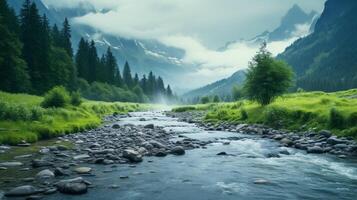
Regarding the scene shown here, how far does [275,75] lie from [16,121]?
42118mm

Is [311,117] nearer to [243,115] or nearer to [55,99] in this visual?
[243,115]

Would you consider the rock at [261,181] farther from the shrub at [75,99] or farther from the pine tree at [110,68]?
the pine tree at [110,68]

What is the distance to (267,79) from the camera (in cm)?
5878

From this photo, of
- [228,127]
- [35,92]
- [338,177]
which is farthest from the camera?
[35,92]

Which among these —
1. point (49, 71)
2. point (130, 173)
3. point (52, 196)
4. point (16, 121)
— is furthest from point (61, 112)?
point (49, 71)

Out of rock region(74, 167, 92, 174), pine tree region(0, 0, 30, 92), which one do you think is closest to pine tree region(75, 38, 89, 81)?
pine tree region(0, 0, 30, 92)

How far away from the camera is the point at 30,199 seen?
48.5ft

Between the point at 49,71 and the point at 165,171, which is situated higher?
the point at 49,71

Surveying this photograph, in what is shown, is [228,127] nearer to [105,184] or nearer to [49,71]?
[105,184]

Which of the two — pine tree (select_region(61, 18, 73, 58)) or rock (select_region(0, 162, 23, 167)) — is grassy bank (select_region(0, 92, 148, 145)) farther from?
pine tree (select_region(61, 18, 73, 58))

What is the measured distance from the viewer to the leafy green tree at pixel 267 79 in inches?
2329

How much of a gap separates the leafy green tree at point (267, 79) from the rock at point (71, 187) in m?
46.8

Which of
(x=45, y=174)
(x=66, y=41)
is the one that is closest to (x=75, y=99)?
(x=45, y=174)

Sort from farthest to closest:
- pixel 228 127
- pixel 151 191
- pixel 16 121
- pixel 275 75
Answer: pixel 275 75 < pixel 228 127 < pixel 16 121 < pixel 151 191
